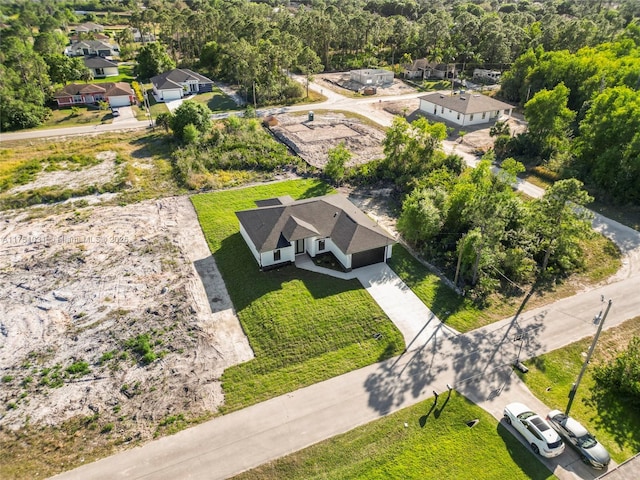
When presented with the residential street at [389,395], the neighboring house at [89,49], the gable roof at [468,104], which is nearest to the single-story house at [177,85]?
the neighboring house at [89,49]

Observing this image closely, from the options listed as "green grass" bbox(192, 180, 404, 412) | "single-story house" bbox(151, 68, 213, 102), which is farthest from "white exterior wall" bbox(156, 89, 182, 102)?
"green grass" bbox(192, 180, 404, 412)

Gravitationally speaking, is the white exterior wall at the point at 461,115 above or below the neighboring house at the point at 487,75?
below

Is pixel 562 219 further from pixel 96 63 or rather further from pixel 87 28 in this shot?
pixel 87 28

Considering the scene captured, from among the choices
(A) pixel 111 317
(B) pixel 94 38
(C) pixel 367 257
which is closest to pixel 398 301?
(C) pixel 367 257

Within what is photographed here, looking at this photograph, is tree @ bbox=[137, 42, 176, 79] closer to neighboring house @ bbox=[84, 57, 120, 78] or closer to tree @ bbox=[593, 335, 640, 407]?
neighboring house @ bbox=[84, 57, 120, 78]

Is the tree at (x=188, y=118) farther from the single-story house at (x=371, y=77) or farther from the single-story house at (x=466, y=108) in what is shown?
the single-story house at (x=371, y=77)

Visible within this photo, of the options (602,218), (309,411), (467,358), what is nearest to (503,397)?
(467,358)
